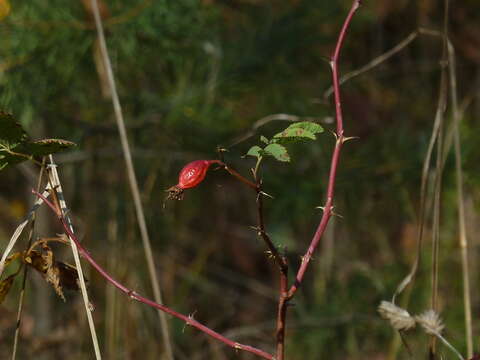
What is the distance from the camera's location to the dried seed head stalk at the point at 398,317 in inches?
30.2

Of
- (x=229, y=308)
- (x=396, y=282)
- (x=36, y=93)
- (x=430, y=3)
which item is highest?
(x=430, y=3)

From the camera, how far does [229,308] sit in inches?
98.5

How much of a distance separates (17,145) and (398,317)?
0.43 meters

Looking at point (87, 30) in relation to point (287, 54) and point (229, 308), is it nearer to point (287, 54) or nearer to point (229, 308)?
point (287, 54)

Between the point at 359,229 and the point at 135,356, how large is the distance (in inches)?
33.6

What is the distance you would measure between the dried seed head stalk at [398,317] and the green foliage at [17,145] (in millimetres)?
384

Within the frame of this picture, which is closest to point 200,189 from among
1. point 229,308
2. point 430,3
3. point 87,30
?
point 229,308

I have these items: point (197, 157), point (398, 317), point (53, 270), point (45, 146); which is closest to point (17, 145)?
point (45, 146)

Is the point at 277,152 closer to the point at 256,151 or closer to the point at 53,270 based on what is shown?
the point at 256,151

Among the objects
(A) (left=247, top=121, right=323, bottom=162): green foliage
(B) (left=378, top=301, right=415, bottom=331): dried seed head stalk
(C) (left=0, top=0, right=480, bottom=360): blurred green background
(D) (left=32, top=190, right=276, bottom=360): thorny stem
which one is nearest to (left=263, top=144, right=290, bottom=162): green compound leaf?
(A) (left=247, top=121, right=323, bottom=162): green foliage

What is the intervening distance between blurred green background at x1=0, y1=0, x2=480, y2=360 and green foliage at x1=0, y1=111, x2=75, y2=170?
1.96 ft

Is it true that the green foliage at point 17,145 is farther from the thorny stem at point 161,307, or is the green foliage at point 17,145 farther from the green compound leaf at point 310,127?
the green compound leaf at point 310,127

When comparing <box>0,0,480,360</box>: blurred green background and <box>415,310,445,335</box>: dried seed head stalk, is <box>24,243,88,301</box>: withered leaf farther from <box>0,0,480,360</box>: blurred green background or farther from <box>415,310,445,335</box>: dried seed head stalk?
<box>0,0,480,360</box>: blurred green background

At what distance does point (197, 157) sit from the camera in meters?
1.72
